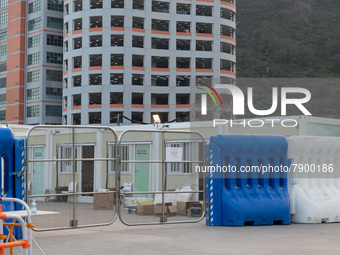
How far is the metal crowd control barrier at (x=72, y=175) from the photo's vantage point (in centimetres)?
1719

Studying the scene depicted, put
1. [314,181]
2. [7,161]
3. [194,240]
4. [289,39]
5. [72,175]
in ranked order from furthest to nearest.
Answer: [289,39], [72,175], [314,181], [7,161], [194,240]

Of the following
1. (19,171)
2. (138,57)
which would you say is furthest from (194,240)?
(138,57)

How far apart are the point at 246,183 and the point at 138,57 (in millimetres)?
70335

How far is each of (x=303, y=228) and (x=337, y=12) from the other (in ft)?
360

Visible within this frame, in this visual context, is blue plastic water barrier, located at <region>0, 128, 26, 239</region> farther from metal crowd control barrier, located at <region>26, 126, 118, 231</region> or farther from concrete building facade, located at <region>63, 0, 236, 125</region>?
concrete building facade, located at <region>63, 0, 236, 125</region>

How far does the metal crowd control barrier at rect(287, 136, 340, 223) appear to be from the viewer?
15.1m

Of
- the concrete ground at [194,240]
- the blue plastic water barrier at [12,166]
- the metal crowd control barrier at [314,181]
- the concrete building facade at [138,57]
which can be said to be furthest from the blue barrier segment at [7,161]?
the concrete building facade at [138,57]

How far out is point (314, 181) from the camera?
51.4ft

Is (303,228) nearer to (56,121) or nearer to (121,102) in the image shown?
(121,102)

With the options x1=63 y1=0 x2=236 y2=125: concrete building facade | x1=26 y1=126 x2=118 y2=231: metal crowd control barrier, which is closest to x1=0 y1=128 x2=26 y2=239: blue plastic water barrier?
x1=26 y1=126 x2=118 y2=231: metal crowd control barrier

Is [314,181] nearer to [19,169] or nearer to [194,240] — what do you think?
[194,240]

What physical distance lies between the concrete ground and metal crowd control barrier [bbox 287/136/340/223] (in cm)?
56

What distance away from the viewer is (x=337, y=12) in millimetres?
117000

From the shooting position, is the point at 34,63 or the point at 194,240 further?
the point at 34,63
